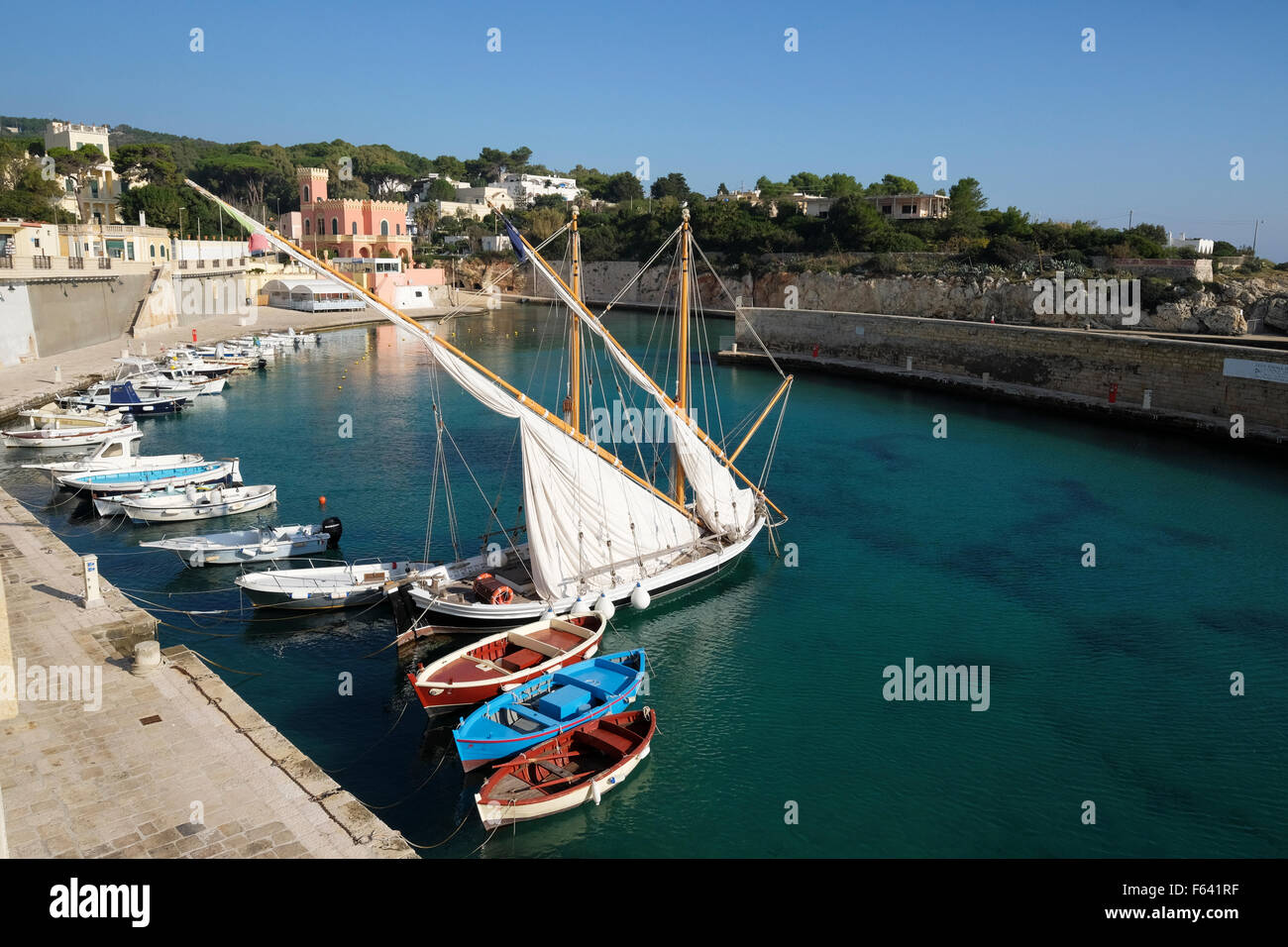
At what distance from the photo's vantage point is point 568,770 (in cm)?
1374

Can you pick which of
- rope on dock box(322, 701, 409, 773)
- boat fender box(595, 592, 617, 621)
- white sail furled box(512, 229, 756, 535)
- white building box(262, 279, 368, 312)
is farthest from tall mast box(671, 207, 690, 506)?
white building box(262, 279, 368, 312)

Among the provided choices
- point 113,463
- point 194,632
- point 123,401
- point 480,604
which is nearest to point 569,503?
point 480,604

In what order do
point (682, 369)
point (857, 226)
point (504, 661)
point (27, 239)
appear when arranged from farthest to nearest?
point (857, 226) → point (27, 239) → point (682, 369) → point (504, 661)

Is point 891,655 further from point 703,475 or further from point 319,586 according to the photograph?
point 319,586

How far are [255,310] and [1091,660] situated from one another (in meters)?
73.2

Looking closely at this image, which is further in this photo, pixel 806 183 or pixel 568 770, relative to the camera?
pixel 806 183

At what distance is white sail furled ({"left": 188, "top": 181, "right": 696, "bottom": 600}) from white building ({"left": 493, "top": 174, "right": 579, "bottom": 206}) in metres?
129

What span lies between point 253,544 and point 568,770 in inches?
488

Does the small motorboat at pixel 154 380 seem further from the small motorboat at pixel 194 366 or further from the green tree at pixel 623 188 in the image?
the green tree at pixel 623 188

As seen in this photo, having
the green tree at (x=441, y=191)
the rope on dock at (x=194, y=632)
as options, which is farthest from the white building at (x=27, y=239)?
the green tree at (x=441, y=191)

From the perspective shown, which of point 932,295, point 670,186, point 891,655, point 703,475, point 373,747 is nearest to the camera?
point 373,747

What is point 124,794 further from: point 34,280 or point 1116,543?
point 34,280

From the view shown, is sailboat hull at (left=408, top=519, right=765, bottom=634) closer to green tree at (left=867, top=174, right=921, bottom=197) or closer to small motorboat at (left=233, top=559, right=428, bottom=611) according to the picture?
small motorboat at (left=233, top=559, right=428, bottom=611)
